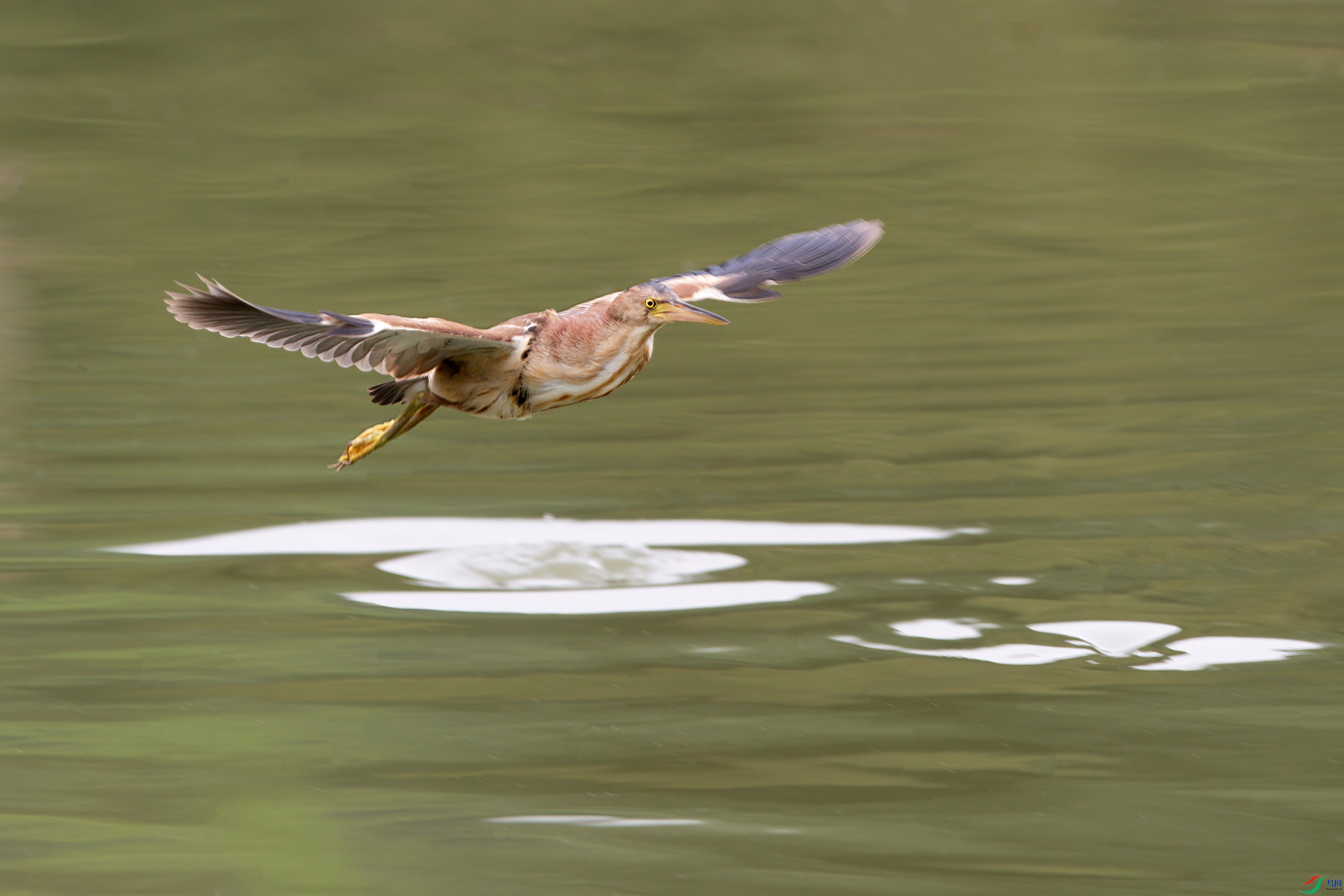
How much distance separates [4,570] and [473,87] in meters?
14.9

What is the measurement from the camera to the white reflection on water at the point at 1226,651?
10.2m

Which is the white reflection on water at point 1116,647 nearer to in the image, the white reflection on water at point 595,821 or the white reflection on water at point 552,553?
the white reflection on water at point 552,553

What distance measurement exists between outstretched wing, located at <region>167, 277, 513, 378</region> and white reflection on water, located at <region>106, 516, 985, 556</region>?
5148mm

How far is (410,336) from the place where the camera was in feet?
21.9

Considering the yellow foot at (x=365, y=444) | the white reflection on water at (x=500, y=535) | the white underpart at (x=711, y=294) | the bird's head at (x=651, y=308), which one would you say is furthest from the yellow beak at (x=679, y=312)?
the white reflection on water at (x=500, y=535)

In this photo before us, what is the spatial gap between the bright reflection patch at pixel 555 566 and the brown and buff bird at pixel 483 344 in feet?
13.7

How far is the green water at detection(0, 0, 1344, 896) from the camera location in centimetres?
843

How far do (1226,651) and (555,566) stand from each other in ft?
12.9

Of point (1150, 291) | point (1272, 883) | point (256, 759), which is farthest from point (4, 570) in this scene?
point (1150, 291)

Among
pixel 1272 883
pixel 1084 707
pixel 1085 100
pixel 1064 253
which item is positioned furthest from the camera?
pixel 1085 100

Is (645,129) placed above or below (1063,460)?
above

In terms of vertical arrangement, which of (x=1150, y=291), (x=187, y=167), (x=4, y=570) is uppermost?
(x=187, y=167)

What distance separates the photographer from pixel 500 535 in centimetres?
1209

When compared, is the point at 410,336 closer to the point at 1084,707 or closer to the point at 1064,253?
the point at 1084,707
